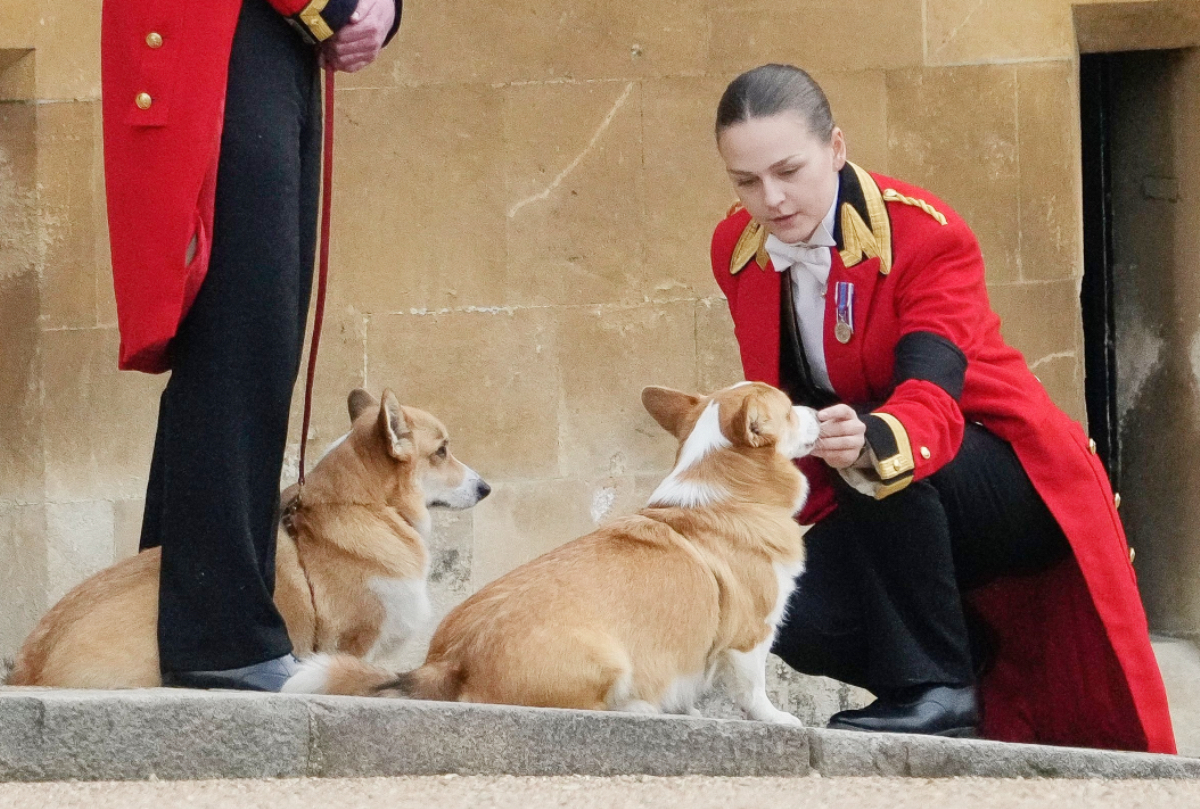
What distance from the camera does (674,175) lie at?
17.1 feet

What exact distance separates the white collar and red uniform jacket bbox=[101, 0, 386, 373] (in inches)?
44.2

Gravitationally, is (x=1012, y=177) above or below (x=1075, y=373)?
above

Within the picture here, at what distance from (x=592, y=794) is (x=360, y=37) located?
54.8 inches

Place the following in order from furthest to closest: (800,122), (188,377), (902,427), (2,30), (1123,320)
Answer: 1. (1123,320)
2. (2,30)
3. (800,122)
4. (902,427)
5. (188,377)

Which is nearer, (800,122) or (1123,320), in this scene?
(800,122)

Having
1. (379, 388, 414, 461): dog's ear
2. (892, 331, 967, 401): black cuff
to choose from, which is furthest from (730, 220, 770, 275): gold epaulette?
(379, 388, 414, 461): dog's ear

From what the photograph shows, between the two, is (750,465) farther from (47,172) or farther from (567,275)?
(47,172)

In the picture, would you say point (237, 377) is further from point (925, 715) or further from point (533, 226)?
point (533, 226)

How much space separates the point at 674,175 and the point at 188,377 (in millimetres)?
2583

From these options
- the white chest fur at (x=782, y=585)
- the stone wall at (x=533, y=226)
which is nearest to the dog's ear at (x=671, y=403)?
the white chest fur at (x=782, y=585)

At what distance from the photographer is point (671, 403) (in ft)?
12.0

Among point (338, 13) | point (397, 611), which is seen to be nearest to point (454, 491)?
point (397, 611)

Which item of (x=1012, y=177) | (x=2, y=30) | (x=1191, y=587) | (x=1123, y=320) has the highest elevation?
(x=2, y=30)

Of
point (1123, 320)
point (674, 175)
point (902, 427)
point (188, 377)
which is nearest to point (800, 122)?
point (902, 427)
